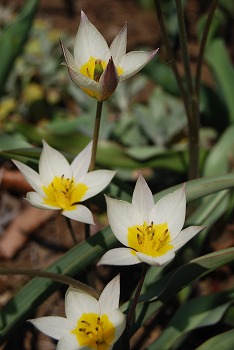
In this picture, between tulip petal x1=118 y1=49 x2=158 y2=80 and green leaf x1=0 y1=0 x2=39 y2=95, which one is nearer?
tulip petal x1=118 y1=49 x2=158 y2=80

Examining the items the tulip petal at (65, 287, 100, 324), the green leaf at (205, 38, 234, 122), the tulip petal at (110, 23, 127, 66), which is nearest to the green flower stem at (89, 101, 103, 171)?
the tulip petal at (110, 23, 127, 66)

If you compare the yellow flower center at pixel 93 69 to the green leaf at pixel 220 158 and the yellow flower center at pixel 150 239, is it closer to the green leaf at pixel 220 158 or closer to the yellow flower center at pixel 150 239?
the yellow flower center at pixel 150 239

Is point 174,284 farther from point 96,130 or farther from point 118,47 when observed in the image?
point 118,47

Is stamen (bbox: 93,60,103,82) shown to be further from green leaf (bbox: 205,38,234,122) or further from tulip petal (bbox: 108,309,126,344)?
green leaf (bbox: 205,38,234,122)

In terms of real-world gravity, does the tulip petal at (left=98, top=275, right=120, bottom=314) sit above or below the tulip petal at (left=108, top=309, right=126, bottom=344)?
above

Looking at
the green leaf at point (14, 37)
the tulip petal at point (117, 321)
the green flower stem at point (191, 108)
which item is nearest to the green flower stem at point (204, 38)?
the green flower stem at point (191, 108)

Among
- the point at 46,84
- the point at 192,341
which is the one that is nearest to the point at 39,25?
the point at 46,84
